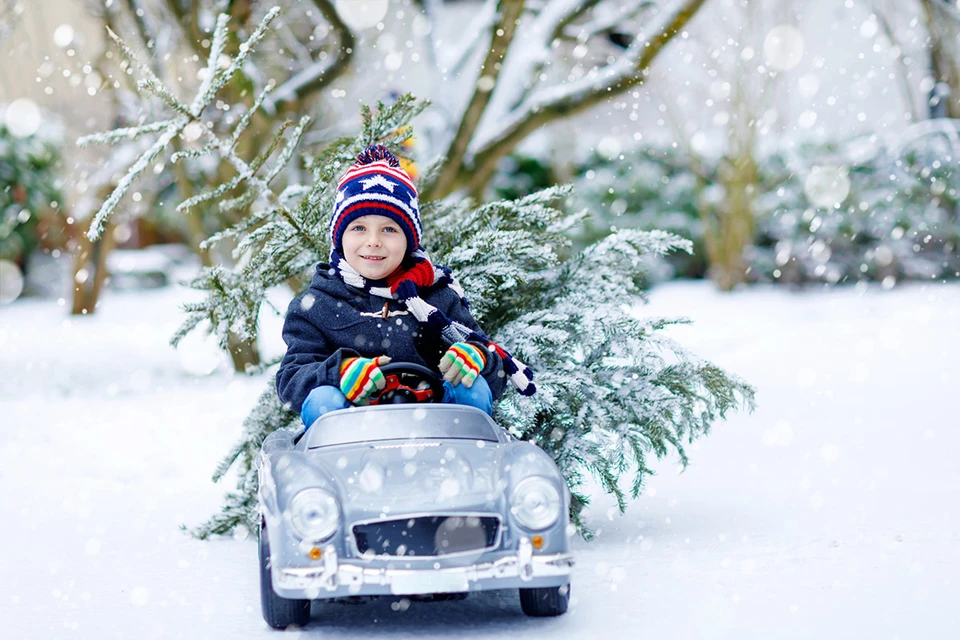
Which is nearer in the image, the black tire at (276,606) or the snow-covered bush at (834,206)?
the black tire at (276,606)

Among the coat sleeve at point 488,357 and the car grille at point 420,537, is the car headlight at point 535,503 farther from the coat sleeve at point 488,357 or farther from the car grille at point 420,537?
the coat sleeve at point 488,357

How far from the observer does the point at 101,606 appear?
3928 millimetres

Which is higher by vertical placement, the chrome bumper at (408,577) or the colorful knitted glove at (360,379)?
the colorful knitted glove at (360,379)

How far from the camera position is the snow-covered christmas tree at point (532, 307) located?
185 inches

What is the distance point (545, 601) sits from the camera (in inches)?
140

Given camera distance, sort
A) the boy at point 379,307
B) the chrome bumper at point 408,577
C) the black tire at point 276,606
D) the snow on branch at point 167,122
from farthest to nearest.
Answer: the snow on branch at point 167,122
the boy at point 379,307
the black tire at point 276,606
the chrome bumper at point 408,577

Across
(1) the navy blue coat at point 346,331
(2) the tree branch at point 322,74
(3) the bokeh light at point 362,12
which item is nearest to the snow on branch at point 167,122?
(1) the navy blue coat at point 346,331

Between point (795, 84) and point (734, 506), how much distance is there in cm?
1545

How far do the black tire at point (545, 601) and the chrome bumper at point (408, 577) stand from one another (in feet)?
0.81

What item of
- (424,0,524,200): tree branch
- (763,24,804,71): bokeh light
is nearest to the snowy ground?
(424,0,524,200): tree branch

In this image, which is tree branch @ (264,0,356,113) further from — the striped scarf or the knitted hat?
the striped scarf

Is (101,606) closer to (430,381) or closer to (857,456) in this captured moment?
(430,381)

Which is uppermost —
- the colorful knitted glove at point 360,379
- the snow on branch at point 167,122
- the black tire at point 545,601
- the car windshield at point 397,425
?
the snow on branch at point 167,122

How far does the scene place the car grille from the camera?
3279 mm
